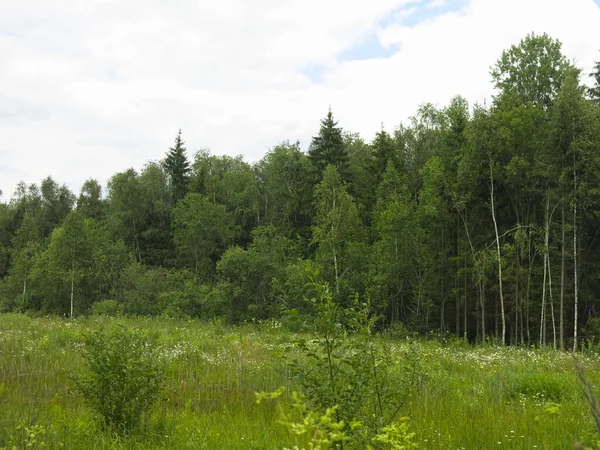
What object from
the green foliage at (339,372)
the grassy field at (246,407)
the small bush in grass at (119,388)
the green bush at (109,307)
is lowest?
the green bush at (109,307)

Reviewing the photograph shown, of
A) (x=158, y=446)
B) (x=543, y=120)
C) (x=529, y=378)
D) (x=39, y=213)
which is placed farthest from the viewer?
(x=39, y=213)

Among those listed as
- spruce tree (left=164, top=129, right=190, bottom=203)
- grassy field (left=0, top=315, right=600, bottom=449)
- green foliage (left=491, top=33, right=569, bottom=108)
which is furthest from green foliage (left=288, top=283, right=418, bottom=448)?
spruce tree (left=164, top=129, right=190, bottom=203)

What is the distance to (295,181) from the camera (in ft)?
162

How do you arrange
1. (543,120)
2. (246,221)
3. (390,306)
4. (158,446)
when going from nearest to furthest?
1. (158,446)
2. (543,120)
3. (390,306)
4. (246,221)

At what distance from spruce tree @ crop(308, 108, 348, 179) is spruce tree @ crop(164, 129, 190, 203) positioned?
2094 cm

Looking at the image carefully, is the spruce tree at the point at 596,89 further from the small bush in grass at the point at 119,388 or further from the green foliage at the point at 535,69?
the small bush in grass at the point at 119,388

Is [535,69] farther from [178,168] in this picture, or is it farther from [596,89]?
[178,168]

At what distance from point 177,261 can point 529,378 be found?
46388mm

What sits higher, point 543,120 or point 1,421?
point 543,120

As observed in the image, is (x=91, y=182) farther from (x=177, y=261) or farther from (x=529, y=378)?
(x=529, y=378)

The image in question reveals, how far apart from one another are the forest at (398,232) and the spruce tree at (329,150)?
190 mm

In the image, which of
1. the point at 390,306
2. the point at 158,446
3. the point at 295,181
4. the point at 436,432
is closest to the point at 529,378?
the point at 436,432

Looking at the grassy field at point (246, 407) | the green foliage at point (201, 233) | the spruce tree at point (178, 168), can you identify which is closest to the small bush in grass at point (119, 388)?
the grassy field at point (246, 407)

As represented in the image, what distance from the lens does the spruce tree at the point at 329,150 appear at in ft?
142
